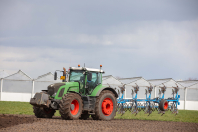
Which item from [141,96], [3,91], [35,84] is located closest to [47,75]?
[35,84]

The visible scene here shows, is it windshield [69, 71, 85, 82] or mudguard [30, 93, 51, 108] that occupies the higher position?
windshield [69, 71, 85, 82]

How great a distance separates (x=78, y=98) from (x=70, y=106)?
480 millimetres

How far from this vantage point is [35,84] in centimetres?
2808

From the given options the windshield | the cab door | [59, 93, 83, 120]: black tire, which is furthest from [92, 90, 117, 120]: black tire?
the windshield

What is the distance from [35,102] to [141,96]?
22.1m

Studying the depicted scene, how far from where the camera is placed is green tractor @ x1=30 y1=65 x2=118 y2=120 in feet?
32.4

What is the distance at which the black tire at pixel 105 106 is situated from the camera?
35.0 feet

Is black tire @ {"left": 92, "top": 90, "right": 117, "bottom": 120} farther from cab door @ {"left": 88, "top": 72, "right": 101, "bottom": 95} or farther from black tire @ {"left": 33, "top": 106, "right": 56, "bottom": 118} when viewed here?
black tire @ {"left": 33, "top": 106, "right": 56, "bottom": 118}

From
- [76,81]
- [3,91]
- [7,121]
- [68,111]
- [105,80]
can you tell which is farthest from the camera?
[105,80]

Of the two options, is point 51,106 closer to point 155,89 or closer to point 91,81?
point 91,81

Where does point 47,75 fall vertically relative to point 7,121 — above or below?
above

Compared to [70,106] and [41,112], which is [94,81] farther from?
[41,112]

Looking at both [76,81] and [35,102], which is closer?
[35,102]

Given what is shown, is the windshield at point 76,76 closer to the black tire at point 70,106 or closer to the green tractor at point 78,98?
the green tractor at point 78,98
